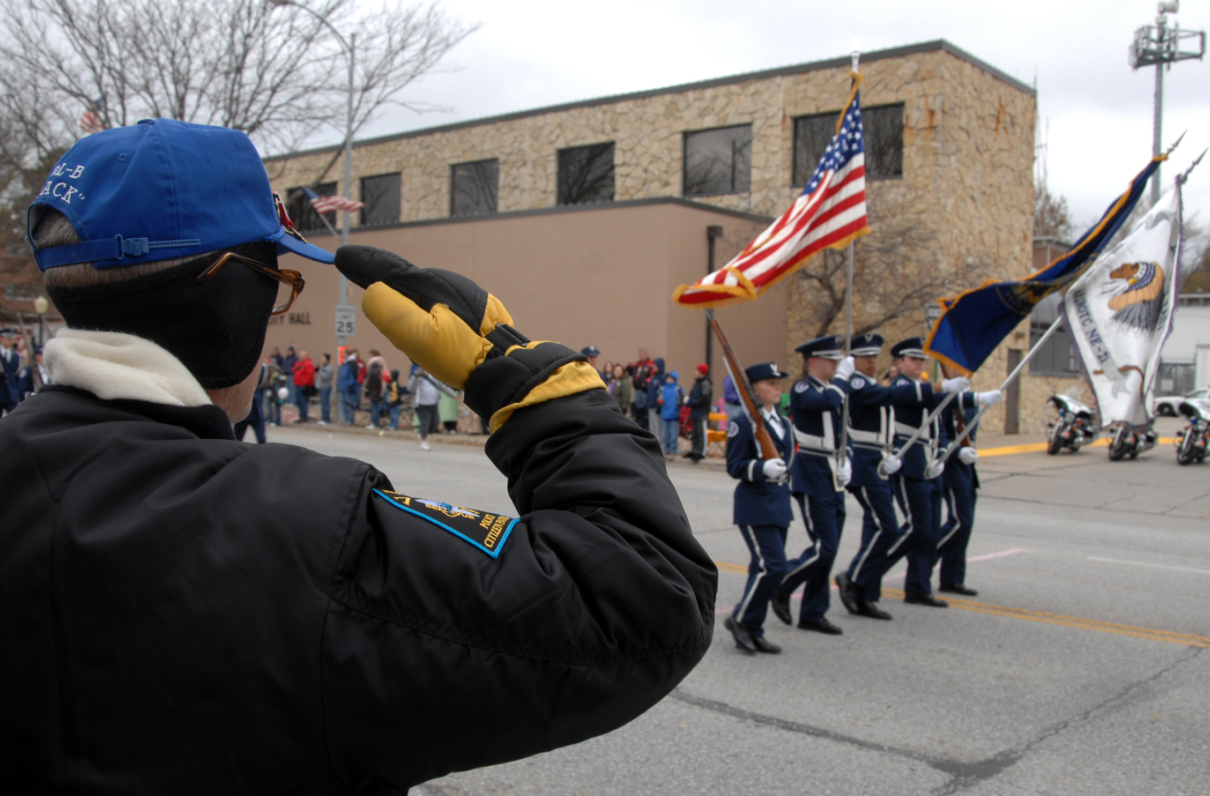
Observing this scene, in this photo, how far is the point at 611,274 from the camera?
2241 cm

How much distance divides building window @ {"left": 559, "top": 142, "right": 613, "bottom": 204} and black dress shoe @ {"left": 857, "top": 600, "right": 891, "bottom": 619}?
70.5ft

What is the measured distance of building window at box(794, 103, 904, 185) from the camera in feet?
74.6

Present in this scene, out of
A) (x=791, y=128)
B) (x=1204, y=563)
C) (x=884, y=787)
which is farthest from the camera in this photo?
(x=791, y=128)

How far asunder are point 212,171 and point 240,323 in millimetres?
201

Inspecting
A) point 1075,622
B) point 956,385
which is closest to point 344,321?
point 956,385

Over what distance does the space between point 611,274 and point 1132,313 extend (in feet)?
52.2

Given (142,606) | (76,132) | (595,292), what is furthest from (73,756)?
(76,132)

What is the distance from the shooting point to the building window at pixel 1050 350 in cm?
2538

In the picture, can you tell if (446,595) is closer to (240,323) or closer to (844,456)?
(240,323)

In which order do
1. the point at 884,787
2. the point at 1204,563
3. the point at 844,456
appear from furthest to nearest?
the point at 1204,563 → the point at 844,456 → the point at 884,787

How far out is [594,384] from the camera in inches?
53.1

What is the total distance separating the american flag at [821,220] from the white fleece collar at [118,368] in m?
6.19

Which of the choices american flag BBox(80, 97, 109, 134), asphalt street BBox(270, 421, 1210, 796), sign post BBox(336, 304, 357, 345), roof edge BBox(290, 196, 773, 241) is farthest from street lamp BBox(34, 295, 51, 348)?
asphalt street BBox(270, 421, 1210, 796)

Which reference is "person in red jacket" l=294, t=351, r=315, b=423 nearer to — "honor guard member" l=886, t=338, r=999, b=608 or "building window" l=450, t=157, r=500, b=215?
"building window" l=450, t=157, r=500, b=215
